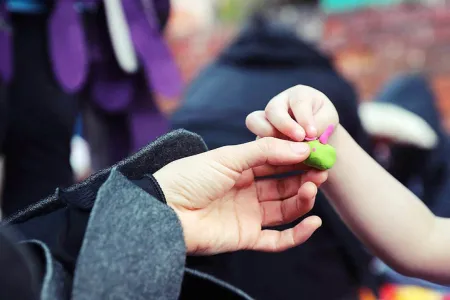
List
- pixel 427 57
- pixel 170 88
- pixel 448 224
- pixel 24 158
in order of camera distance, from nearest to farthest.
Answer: pixel 448 224 → pixel 24 158 → pixel 170 88 → pixel 427 57

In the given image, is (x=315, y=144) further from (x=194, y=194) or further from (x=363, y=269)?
(x=363, y=269)

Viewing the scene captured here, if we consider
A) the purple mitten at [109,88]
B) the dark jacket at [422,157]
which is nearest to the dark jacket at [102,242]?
the purple mitten at [109,88]

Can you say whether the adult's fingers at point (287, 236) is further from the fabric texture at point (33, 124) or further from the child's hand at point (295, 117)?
the fabric texture at point (33, 124)

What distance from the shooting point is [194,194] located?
527 mm

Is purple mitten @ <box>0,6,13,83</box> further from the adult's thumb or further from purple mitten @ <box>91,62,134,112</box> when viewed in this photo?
the adult's thumb

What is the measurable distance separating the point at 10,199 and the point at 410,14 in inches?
74.7

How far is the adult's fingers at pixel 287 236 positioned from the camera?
0.57 meters

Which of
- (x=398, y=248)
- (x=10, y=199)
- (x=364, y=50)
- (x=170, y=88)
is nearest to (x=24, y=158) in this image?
(x=10, y=199)

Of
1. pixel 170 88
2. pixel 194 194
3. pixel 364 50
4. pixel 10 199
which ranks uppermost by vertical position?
pixel 194 194

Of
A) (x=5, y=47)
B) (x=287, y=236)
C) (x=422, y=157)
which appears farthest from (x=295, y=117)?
(x=422, y=157)

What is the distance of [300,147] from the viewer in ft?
1.74

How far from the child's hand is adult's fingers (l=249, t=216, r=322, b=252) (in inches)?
3.5

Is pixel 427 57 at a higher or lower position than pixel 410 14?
lower

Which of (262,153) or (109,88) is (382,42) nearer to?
(109,88)
